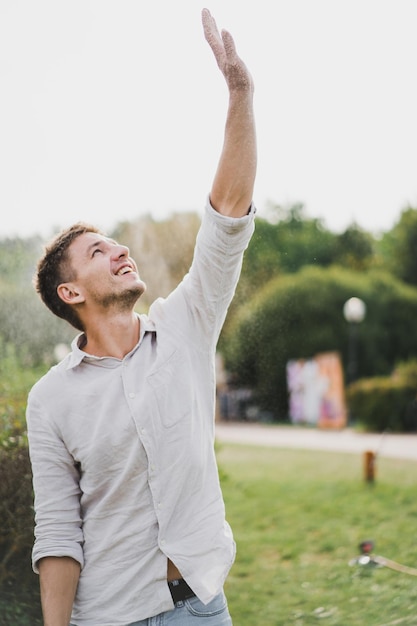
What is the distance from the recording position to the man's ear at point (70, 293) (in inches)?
60.5

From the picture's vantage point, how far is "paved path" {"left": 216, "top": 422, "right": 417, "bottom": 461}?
7.66 meters

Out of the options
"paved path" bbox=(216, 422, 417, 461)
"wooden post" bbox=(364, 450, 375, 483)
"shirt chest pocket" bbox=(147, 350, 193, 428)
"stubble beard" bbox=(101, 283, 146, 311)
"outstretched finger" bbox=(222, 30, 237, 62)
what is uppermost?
"outstretched finger" bbox=(222, 30, 237, 62)

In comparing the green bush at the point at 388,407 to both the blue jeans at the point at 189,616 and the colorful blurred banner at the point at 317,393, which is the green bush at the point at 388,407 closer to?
the colorful blurred banner at the point at 317,393

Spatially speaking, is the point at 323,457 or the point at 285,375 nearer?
the point at 323,457

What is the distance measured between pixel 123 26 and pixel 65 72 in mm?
282

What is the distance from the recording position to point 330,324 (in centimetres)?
1249

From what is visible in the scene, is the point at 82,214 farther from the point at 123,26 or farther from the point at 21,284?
the point at 123,26

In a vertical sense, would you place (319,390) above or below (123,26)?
below

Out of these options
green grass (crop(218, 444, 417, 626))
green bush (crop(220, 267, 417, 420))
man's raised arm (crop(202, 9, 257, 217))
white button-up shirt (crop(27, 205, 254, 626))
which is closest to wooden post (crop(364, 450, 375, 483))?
green grass (crop(218, 444, 417, 626))

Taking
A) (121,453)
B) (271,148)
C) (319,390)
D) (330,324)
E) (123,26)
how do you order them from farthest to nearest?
(330,324)
(319,390)
(271,148)
(123,26)
(121,453)

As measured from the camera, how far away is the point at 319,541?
165 inches

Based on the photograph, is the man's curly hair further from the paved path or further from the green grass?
the paved path

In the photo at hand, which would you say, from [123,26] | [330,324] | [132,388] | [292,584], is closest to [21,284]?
[123,26]

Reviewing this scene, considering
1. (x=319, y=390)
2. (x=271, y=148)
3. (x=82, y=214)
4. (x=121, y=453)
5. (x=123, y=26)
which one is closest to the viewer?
(x=121, y=453)
